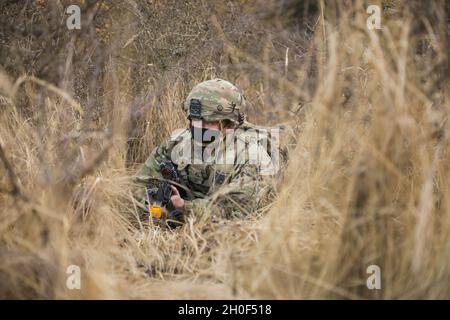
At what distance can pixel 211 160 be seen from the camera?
3.79m

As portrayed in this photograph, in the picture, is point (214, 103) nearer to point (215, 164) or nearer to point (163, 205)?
point (215, 164)

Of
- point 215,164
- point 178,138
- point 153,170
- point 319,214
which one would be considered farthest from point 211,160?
point 319,214

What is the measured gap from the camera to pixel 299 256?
2510mm

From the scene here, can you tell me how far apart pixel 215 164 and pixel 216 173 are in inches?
2.1

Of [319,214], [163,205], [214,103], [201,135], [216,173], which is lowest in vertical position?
[319,214]

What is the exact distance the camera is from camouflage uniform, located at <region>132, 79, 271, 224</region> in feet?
11.2

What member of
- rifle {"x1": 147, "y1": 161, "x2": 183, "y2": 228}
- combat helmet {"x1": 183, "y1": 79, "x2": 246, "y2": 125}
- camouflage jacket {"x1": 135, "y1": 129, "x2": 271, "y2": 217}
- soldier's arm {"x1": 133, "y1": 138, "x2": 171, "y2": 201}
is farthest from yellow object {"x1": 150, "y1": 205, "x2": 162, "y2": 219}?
combat helmet {"x1": 183, "y1": 79, "x2": 246, "y2": 125}

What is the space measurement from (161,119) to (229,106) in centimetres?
99

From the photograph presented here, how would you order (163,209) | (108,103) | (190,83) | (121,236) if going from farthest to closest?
(190,83) → (108,103) → (163,209) → (121,236)

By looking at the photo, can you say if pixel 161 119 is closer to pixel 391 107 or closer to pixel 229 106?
pixel 229 106

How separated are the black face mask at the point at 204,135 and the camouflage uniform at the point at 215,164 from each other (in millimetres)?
33

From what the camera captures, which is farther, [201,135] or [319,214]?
[201,135]

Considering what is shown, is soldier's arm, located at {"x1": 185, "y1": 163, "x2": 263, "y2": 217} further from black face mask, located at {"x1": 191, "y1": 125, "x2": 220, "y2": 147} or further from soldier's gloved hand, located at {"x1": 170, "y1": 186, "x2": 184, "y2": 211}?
black face mask, located at {"x1": 191, "y1": 125, "x2": 220, "y2": 147}
